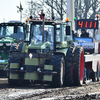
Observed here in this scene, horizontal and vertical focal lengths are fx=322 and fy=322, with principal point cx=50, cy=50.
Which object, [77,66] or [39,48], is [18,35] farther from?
[77,66]

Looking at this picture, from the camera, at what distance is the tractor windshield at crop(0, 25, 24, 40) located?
18906 millimetres

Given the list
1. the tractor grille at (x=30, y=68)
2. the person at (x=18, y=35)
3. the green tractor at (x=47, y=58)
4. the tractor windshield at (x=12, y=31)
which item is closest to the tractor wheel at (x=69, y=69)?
the green tractor at (x=47, y=58)

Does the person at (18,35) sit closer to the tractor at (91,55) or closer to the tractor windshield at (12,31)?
the tractor windshield at (12,31)

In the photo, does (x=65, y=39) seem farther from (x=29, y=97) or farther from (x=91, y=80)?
(x=29, y=97)

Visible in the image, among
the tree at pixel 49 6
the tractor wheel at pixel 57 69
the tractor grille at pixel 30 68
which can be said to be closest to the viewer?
the tractor wheel at pixel 57 69

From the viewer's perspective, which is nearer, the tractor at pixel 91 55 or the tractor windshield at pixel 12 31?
the tractor at pixel 91 55

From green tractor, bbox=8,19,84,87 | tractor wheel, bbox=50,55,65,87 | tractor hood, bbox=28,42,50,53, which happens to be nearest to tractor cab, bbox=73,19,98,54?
green tractor, bbox=8,19,84,87

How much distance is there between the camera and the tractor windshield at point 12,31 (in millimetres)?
18906

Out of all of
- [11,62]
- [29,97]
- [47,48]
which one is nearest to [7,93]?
[29,97]

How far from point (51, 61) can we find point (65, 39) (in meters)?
1.95

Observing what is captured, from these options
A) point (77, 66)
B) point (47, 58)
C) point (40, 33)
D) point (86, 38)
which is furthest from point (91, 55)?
point (47, 58)

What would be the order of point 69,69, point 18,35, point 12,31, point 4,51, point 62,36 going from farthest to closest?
point 12,31
point 18,35
point 4,51
point 62,36
point 69,69

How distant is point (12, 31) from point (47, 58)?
25.0 feet

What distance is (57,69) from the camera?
11.8m
